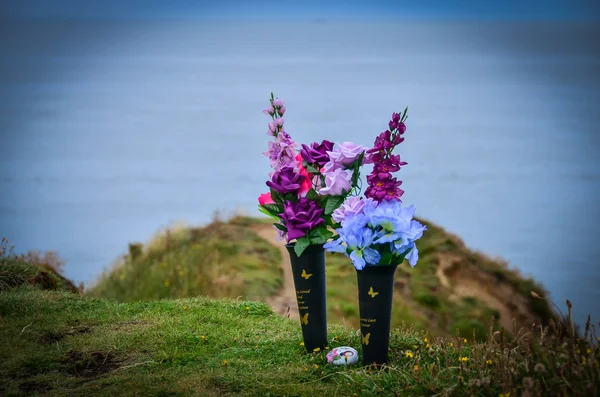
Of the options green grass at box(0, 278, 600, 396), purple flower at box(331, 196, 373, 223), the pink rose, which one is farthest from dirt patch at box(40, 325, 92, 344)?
purple flower at box(331, 196, 373, 223)

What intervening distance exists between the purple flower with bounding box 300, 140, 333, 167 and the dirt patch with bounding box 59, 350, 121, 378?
7.14ft

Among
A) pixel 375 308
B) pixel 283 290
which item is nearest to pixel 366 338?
pixel 375 308

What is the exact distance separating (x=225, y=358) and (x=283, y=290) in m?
3.62

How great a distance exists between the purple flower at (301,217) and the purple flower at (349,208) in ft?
0.72

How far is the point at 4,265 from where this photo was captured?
24.5ft

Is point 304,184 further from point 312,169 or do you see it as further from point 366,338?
point 366,338

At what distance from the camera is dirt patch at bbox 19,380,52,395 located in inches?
181

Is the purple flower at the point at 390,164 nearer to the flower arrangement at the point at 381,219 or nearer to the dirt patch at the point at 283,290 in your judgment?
the flower arrangement at the point at 381,219

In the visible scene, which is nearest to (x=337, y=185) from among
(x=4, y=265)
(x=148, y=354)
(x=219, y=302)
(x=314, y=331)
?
(x=314, y=331)

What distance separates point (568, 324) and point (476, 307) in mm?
5144

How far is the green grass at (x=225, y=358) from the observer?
3.83 metres

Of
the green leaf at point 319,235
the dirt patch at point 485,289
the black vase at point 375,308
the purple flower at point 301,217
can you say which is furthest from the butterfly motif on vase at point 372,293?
the dirt patch at point 485,289

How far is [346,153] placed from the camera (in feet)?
15.1

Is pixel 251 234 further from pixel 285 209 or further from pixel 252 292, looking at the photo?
pixel 285 209
